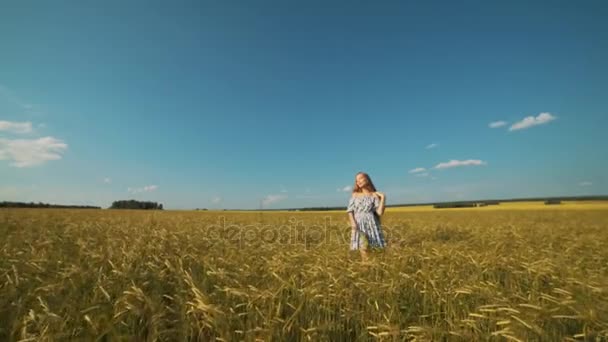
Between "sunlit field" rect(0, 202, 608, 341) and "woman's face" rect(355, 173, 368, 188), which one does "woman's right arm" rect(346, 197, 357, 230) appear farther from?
"sunlit field" rect(0, 202, 608, 341)

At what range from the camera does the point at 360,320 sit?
2.36 m

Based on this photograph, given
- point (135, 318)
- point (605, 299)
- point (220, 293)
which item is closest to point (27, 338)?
point (135, 318)

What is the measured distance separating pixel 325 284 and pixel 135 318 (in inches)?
63.7

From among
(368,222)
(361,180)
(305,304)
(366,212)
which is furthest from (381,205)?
(305,304)

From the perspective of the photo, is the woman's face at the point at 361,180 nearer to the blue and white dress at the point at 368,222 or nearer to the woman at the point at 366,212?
the woman at the point at 366,212

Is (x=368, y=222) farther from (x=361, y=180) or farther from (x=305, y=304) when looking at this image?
(x=305, y=304)

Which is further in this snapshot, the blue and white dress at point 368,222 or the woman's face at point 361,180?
the woman's face at point 361,180

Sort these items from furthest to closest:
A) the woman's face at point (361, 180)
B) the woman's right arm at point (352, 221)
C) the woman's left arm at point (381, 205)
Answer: the woman's face at point (361, 180) < the woman's right arm at point (352, 221) < the woman's left arm at point (381, 205)

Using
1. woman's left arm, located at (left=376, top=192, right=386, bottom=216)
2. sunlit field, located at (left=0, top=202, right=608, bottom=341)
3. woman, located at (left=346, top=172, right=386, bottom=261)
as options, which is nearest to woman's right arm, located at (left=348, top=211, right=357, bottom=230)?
woman, located at (left=346, top=172, right=386, bottom=261)

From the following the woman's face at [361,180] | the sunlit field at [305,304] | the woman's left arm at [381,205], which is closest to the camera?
the sunlit field at [305,304]

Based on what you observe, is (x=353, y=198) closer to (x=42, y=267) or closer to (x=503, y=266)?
(x=503, y=266)

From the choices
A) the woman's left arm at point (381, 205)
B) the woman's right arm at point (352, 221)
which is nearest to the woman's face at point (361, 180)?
the woman's left arm at point (381, 205)

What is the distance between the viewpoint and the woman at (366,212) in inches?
232

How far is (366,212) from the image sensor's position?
19.9 ft
